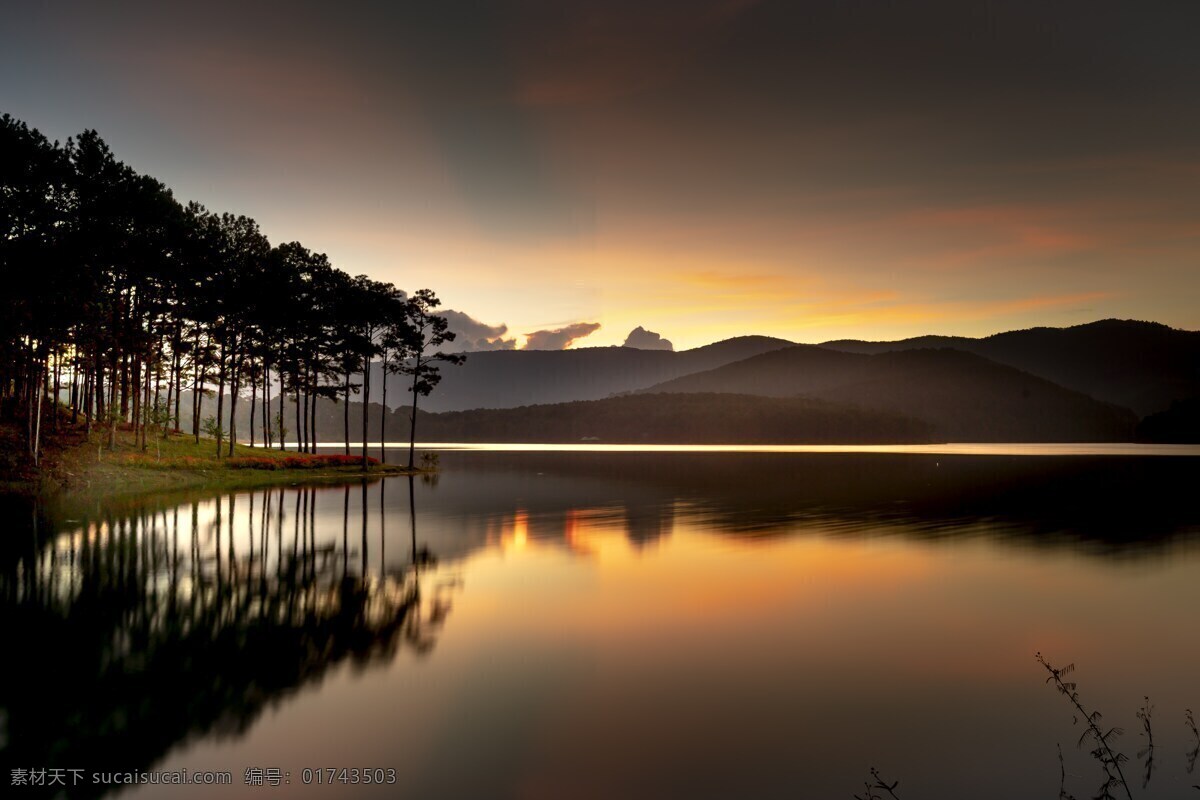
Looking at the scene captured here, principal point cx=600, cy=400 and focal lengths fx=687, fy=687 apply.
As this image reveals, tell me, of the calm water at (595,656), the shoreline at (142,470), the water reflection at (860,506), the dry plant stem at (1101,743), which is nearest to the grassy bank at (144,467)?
the shoreline at (142,470)

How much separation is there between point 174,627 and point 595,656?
10.1 metres

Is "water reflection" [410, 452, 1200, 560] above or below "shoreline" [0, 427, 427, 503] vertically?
below

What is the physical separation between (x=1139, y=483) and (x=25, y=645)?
7912 centimetres

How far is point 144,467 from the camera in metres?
53.2

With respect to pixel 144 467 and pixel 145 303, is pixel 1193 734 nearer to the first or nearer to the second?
pixel 144 467

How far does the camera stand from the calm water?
990 centimetres

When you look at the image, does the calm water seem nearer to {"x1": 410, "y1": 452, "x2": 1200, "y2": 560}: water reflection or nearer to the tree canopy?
{"x1": 410, "y1": 452, "x2": 1200, "y2": 560}: water reflection

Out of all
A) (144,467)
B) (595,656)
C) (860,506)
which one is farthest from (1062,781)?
(144,467)

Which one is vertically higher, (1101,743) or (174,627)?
(174,627)

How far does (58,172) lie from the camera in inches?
2003

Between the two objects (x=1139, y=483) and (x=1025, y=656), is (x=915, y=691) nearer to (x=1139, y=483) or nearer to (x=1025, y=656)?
(x=1025, y=656)

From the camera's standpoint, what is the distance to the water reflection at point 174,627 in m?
10.8

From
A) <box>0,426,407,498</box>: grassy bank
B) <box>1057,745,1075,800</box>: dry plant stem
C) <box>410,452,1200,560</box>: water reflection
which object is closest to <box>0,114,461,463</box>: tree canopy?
<box>0,426,407,498</box>: grassy bank

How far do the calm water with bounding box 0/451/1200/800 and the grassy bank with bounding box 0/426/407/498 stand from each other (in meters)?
18.9
